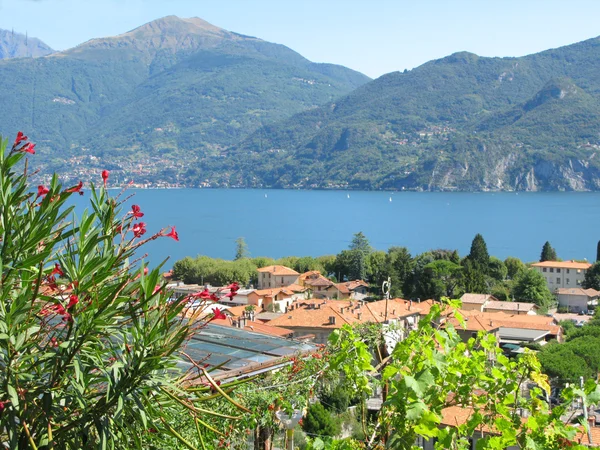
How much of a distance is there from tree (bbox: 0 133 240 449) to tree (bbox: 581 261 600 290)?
44165mm

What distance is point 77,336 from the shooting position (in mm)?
2299

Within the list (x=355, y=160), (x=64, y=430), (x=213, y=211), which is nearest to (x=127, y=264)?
(x=64, y=430)

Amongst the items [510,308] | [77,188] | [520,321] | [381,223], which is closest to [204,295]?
[77,188]

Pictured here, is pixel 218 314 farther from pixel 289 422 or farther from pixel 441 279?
pixel 441 279

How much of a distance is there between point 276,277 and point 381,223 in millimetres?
57946

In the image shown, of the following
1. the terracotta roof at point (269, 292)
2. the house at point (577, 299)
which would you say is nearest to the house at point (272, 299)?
the terracotta roof at point (269, 292)

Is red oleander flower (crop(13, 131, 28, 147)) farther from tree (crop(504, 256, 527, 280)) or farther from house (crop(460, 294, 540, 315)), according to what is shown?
tree (crop(504, 256, 527, 280))

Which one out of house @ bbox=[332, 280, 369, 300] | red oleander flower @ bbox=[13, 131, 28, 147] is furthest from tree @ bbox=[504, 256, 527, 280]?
red oleander flower @ bbox=[13, 131, 28, 147]

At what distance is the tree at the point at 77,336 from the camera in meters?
2.17

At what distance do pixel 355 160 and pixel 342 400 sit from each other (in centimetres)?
18533

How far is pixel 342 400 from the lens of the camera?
10859 millimetres

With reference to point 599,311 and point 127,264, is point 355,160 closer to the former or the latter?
point 599,311

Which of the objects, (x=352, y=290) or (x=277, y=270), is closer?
(x=352, y=290)

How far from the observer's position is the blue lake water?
74500 mm
